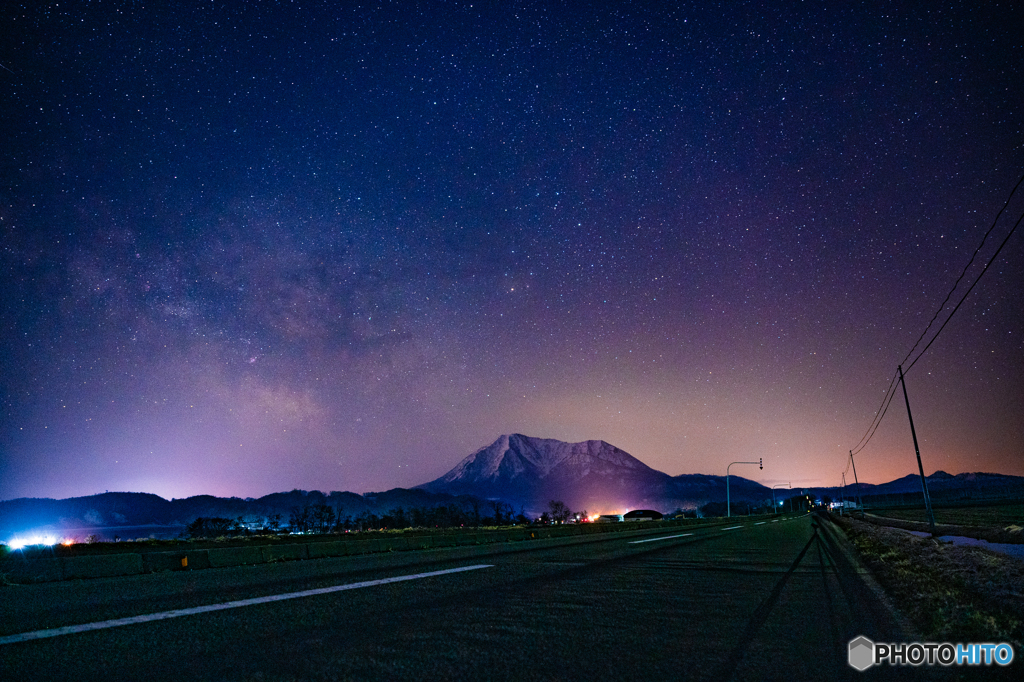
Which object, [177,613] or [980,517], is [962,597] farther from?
[980,517]

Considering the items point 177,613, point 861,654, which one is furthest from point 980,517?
point 177,613

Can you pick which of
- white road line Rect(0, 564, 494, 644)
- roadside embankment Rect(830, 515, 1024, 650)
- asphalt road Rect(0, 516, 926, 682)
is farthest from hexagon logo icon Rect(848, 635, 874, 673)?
white road line Rect(0, 564, 494, 644)

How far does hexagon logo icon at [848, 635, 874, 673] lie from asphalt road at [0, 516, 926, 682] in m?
0.07

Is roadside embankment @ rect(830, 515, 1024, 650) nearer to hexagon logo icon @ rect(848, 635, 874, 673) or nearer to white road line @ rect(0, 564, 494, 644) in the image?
hexagon logo icon @ rect(848, 635, 874, 673)

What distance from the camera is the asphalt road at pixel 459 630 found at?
277 centimetres

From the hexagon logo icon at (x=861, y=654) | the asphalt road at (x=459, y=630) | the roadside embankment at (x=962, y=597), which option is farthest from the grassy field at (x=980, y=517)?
the hexagon logo icon at (x=861, y=654)

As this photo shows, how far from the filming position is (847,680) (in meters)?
2.76

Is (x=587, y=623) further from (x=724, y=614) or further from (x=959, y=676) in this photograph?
(x=959, y=676)

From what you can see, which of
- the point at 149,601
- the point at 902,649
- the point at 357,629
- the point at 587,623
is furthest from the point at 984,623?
the point at 149,601

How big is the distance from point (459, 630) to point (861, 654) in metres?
2.40

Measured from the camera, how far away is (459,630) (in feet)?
11.7

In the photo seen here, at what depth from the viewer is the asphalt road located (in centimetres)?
277

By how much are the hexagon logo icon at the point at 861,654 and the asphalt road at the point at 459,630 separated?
0.07 meters

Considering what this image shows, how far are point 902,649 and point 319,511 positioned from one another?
12037 centimetres
